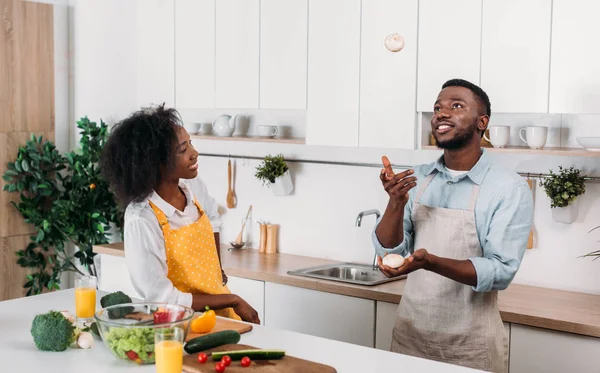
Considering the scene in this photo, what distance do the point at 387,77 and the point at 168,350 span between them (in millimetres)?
2167

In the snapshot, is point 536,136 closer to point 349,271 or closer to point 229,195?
point 349,271

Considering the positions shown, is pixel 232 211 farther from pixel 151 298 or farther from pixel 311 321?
pixel 151 298

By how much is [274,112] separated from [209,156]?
580 millimetres

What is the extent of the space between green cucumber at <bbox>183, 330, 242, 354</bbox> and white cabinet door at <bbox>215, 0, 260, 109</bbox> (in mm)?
2153

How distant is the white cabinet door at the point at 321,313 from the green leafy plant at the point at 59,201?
154 centimetres

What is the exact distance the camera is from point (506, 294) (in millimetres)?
3465

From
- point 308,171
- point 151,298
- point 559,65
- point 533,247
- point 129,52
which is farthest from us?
point 129,52

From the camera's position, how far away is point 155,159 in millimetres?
2688

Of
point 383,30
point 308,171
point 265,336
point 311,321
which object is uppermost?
point 383,30

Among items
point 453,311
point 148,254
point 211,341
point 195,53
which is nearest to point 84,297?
point 148,254

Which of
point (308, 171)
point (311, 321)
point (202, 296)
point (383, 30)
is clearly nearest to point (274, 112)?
point (308, 171)

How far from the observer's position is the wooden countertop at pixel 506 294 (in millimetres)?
3029

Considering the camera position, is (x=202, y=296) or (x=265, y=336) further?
(x=202, y=296)

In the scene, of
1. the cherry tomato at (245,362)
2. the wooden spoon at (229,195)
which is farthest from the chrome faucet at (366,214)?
the cherry tomato at (245,362)
